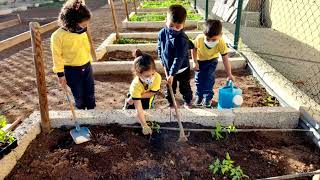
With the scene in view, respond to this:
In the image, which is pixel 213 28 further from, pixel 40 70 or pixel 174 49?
pixel 40 70

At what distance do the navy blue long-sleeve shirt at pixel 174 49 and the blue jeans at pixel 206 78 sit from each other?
29 cm

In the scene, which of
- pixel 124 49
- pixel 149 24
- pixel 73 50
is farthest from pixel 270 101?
pixel 149 24

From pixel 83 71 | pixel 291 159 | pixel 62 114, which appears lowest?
pixel 291 159

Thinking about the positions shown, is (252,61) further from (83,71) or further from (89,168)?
(89,168)

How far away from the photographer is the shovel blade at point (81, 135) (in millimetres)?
2953

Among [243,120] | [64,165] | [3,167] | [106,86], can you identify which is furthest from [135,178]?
[106,86]

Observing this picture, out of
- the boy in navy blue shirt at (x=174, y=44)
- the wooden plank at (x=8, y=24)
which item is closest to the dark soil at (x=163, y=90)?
the boy in navy blue shirt at (x=174, y=44)

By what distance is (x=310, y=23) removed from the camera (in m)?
6.87

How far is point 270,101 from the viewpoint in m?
4.09

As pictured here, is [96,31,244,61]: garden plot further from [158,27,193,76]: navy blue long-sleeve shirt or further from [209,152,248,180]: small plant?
[209,152,248,180]: small plant

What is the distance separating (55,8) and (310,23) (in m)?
14.3

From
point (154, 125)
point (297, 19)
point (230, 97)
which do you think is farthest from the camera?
point (297, 19)

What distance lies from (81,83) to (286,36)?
20.3 ft

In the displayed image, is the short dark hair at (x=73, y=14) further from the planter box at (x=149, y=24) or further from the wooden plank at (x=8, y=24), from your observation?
the wooden plank at (x=8, y=24)
